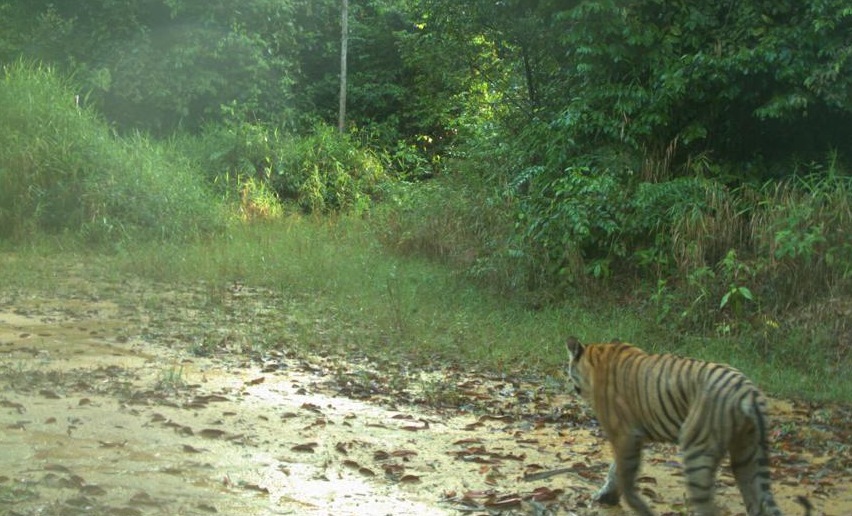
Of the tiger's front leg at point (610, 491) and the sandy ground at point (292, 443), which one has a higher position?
the tiger's front leg at point (610, 491)

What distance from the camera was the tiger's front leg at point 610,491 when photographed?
18.8 feet

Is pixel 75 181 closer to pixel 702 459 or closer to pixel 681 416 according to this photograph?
pixel 681 416

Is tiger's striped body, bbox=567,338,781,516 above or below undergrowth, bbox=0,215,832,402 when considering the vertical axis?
above

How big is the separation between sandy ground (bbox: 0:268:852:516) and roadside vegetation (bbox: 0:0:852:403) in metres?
1.36

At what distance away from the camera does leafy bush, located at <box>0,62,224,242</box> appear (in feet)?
55.2

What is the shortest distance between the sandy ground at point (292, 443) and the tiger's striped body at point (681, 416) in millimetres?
539

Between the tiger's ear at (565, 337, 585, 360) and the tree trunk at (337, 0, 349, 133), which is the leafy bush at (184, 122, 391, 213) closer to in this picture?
the tree trunk at (337, 0, 349, 133)

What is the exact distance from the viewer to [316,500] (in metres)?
5.66

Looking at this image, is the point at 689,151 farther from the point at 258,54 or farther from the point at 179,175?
the point at 258,54

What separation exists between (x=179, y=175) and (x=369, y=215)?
3536 mm

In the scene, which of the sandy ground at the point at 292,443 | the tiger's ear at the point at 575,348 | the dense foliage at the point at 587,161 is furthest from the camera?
the dense foliage at the point at 587,161

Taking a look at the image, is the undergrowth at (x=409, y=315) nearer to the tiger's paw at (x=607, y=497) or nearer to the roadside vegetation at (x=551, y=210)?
the roadside vegetation at (x=551, y=210)

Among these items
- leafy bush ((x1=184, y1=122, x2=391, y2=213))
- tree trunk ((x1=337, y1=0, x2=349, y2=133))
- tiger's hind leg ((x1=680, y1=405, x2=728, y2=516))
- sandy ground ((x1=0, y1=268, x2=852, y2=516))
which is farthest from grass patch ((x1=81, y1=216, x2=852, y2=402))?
tree trunk ((x1=337, y1=0, x2=349, y2=133))

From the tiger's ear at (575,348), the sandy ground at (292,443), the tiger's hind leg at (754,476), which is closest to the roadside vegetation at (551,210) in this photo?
the sandy ground at (292,443)
